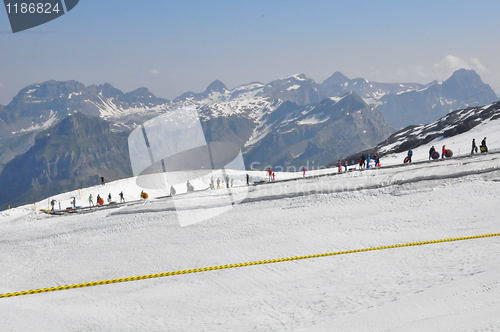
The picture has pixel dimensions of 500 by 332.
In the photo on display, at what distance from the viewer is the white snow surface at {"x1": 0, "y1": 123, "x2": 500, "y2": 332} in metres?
9.18

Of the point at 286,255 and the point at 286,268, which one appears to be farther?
the point at 286,255

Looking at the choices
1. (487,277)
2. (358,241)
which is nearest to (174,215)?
(358,241)

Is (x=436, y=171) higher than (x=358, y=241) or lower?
higher

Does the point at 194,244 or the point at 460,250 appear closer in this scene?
the point at 460,250

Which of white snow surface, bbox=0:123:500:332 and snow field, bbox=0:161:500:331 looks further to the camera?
white snow surface, bbox=0:123:500:332

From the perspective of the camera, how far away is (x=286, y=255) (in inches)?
614

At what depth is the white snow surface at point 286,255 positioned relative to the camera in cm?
918

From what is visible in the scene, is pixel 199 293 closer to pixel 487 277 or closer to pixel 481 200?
pixel 487 277

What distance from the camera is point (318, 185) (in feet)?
92.2

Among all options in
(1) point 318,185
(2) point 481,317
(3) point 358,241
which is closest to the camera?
(2) point 481,317

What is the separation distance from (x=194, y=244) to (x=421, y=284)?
461 inches

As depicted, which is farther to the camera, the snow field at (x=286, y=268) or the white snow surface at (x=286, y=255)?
the white snow surface at (x=286, y=255)

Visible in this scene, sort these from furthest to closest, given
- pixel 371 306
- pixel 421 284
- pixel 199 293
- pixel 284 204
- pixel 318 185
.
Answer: pixel 318 185, pixel 284 204, pixel 199 293, pixel 421 284, pixel 371 306

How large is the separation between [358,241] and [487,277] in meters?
6.83
